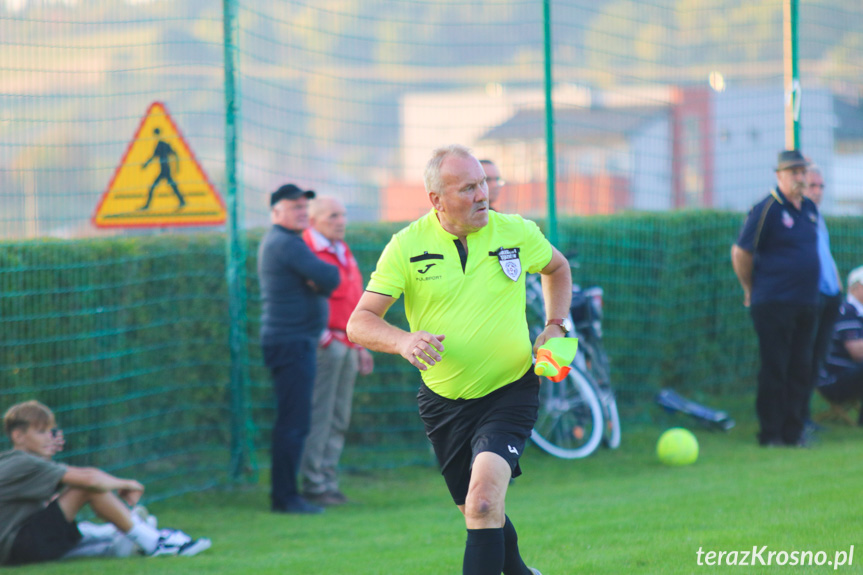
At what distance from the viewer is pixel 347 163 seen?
894cm

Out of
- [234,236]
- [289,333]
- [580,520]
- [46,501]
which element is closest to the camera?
[46,501]

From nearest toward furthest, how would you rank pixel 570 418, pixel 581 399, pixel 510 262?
pixel 510 262 → pixel 581 399 → pixel 570 418

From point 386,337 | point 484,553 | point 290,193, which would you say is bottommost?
point 484,553

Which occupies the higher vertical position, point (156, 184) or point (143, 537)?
point (156, 184)

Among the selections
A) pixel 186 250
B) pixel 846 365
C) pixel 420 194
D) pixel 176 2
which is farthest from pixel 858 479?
pixel 176 2

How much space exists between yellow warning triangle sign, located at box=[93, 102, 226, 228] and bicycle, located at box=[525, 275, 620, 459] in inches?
111

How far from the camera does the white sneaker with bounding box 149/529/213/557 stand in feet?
19.0

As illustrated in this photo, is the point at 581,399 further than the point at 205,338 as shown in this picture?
Yes

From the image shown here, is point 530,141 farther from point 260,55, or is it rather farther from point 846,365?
point 846,365

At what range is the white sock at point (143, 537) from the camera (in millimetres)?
5816

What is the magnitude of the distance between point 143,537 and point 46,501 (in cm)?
59

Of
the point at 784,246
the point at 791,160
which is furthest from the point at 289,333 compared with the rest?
the point at 791,160

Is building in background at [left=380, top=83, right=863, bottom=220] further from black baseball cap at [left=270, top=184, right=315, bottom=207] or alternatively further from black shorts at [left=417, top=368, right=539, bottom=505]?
black shorts at [left=417, top=368, right=539, bottom=505]

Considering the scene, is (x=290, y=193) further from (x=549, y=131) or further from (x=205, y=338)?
(x=549, y=131)
